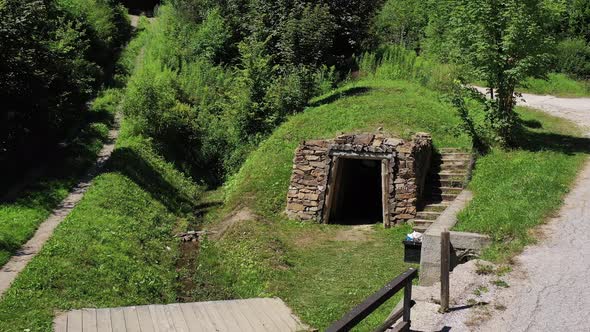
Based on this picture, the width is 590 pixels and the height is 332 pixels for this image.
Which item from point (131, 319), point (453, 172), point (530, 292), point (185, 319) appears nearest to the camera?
point (530, 292)

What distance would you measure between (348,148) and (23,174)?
900 centimetres

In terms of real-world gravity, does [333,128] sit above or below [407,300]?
above

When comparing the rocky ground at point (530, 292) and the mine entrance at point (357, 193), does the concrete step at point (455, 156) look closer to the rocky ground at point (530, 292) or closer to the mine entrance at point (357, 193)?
the mine entrance at point (357, 193)

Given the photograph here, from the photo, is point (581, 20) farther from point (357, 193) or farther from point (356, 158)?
point (356, 158)

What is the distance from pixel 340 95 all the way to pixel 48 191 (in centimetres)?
1194

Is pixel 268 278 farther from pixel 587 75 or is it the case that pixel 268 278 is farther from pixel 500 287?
pixel 587 75

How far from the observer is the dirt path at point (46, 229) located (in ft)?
32.1

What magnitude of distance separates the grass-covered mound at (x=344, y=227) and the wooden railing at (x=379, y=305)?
6.11 ft

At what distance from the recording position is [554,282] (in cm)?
785

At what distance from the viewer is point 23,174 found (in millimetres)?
15625

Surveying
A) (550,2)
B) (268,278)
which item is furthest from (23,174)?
(550,2)

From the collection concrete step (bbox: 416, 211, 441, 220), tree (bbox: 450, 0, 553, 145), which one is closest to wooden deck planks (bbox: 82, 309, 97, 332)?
concrete step (bbox: 416, 211, 441, 220)

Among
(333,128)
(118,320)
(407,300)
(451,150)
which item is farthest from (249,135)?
(407,300)

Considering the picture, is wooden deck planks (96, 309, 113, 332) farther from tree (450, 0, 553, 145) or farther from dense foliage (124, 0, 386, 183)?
dense foliage (124, 0, 386, 183)
